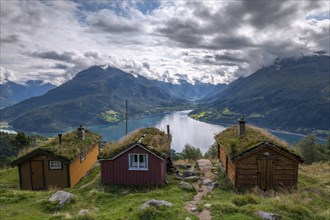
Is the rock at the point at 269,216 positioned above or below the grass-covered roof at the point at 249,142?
below

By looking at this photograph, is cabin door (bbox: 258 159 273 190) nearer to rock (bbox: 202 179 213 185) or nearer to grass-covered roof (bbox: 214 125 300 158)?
grass-covered roof (bbox: 214 125 300 158)

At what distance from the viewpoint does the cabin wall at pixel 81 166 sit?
1077 inches

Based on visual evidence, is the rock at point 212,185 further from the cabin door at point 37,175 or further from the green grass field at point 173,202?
the cabin door at point 37,175

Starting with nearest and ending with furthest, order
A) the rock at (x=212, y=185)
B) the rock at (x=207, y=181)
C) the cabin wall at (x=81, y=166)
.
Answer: the rock at (x=212, y=185) → the rock at (x=207, y=181) → the cabin wall at (x=81, y=166)

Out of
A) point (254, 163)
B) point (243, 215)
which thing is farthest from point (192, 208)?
point (254, 163)

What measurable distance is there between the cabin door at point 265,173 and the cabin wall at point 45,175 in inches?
699

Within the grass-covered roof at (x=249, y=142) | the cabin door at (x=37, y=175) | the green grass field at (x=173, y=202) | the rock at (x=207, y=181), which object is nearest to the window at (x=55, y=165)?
the cabin door at (x=37, y=175)

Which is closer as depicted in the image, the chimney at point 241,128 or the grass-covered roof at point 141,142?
the grass-covered roof at point 141,142

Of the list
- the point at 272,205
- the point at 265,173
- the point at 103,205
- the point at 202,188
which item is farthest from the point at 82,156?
the point at 272,205

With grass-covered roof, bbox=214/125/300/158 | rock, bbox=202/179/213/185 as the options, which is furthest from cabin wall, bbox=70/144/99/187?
grass-covered roof, bbox=214/125/300/158

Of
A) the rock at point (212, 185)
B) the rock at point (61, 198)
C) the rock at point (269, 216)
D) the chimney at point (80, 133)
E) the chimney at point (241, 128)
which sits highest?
the chimney at point (241, 128)

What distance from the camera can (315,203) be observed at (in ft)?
57.5

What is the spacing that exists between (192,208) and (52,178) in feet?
54.3

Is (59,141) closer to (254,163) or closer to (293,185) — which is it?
(254,163)
